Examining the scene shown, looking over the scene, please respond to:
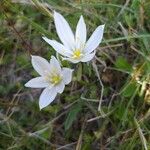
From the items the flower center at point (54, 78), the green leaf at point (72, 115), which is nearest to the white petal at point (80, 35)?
the flower center at point (54, 78)

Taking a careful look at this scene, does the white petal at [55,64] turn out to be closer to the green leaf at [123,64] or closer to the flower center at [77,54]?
the flower center at [77,54]

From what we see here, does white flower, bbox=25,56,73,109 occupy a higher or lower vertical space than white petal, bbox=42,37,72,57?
lower

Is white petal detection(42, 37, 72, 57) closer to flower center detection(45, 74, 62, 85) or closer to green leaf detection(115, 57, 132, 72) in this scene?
flower center detection(45, 74, 62, 85)

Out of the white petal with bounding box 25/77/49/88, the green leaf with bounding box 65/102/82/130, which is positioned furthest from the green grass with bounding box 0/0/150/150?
the white petal with bounding box 25/77/49/88

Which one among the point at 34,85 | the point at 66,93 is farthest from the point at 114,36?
the point at 34,85

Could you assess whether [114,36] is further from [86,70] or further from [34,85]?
[34,85]

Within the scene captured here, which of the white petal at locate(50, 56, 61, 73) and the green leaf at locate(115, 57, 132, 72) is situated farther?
the green leaf at locate(115, 57, 132, 72)

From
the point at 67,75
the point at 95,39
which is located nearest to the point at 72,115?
the point at 67,75
